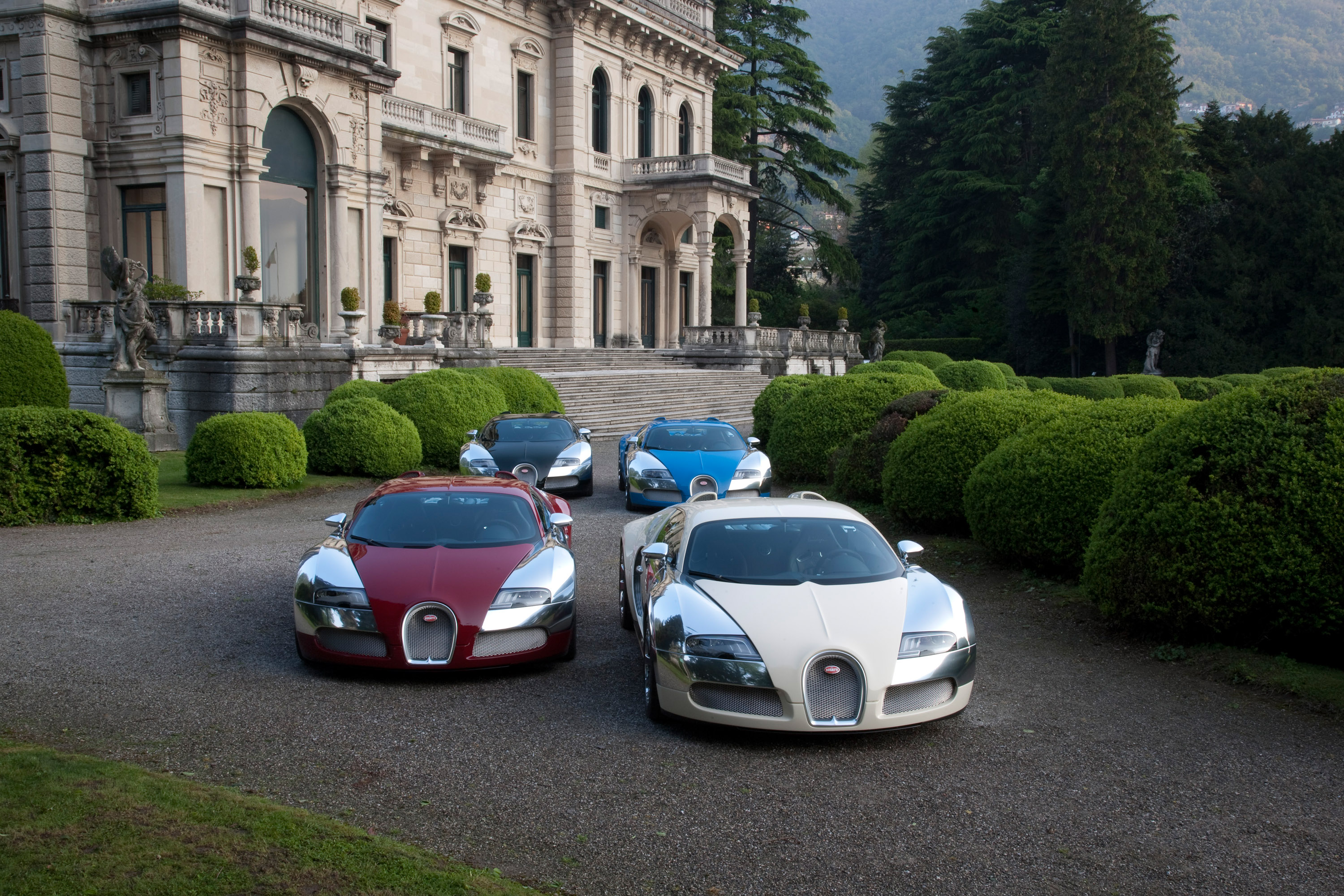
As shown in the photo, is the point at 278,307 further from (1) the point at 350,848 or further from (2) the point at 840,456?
(1) the point at 350,848

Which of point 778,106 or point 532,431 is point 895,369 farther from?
point 778,106

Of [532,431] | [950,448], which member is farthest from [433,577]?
[532,431]

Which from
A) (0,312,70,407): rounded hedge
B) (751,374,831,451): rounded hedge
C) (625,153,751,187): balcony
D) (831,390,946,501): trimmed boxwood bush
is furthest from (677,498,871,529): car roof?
(625,153,751,187): balcony

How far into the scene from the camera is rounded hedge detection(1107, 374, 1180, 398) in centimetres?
3033

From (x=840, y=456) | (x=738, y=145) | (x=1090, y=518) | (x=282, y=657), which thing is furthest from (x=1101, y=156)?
(x=282, y=657)

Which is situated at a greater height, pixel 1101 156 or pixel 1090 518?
pixel 1101 156

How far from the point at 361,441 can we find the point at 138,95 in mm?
10228

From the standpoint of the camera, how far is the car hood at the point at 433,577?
275 inches

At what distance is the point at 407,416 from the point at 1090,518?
12.4m

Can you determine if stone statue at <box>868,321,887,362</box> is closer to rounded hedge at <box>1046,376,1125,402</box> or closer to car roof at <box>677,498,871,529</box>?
rounded hedge at <box>1046,376,1125,402</box>

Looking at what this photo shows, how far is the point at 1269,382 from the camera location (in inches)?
329

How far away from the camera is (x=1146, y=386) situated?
3105 centimetres

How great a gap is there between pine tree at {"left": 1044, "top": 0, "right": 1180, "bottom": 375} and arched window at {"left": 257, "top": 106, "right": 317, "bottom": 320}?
107 ft

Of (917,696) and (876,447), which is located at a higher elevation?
(876,447)
